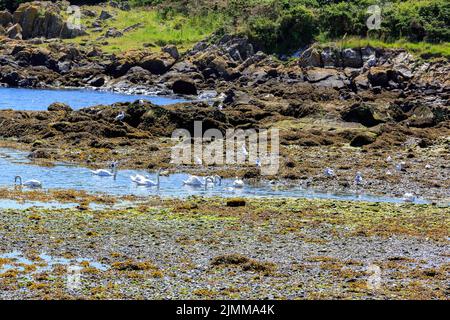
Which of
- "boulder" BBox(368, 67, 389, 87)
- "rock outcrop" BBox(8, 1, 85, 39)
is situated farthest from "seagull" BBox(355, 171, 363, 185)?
"rock outcrop" BBox(8, 1, 85, 39)

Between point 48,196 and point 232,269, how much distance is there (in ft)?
34.1

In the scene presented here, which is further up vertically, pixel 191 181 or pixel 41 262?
pixel 191 181

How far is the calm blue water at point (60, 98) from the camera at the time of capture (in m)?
56.6

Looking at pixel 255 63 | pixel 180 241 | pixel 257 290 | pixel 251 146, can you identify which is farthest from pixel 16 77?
pixel 257 290

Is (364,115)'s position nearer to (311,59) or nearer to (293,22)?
(311,59)

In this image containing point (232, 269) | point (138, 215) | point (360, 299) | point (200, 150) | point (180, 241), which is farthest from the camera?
point (200, 150)

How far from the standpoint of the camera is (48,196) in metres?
26.4

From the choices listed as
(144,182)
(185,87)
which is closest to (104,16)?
(185,87)

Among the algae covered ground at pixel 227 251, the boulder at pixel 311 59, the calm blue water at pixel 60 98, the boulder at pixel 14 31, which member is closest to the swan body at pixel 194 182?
the algae covered ground at pixel 227 251

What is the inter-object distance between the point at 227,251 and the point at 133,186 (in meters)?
10.4

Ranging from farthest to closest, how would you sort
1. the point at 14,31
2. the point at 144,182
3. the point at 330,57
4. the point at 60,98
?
1. the point at 14,31
2. the point at 330,57
3. the point at 60,98
4. the point at 144,182

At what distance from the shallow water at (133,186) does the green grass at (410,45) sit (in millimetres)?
39140

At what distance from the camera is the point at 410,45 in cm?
6856

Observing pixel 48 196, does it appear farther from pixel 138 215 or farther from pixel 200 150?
pixel 200 150
